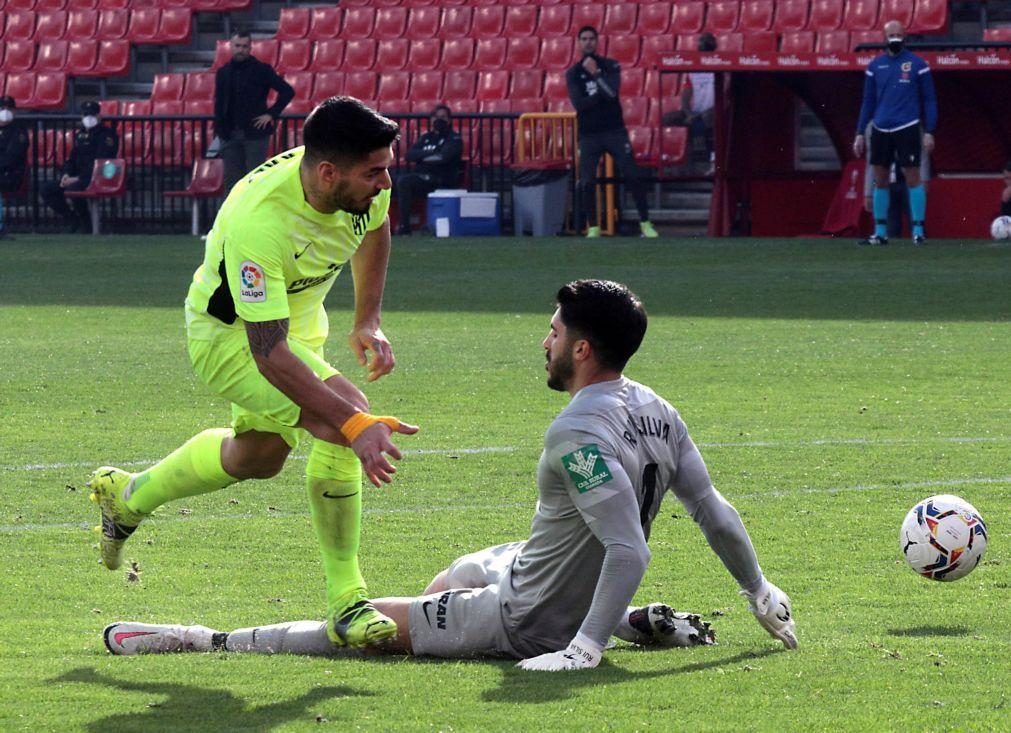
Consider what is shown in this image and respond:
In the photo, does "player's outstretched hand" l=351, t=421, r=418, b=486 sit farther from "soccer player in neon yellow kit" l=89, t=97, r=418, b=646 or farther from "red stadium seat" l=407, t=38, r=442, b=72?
"red stadium seat" l=407, t=38, r=442, b=72

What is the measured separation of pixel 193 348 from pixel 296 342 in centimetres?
36

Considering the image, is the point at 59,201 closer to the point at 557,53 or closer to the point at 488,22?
the point at 488,22

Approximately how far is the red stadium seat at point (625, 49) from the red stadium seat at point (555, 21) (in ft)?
3.58

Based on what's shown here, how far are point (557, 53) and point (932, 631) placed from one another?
67.0 ft

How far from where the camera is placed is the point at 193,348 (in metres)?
5.29

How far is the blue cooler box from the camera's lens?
73.3 ft

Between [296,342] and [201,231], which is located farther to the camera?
[201,231]

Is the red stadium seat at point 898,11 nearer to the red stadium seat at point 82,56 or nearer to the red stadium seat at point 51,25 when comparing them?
the red stadium seat at point 82,56

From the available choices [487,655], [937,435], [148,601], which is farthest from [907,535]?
[937,435]

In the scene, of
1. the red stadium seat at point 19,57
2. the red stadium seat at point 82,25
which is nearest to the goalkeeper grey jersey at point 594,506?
the red stadium seat at point 82,25

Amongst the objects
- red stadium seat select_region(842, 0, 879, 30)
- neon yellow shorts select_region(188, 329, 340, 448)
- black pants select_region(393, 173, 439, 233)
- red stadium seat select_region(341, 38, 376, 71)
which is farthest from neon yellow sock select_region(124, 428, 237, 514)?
red stadium seat select_region(341, 38, 376, 71)

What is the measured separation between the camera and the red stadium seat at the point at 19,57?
94.6 ft

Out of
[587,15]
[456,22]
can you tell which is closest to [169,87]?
[456,22]

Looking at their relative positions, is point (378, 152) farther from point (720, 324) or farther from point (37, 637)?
point (720, 324)
